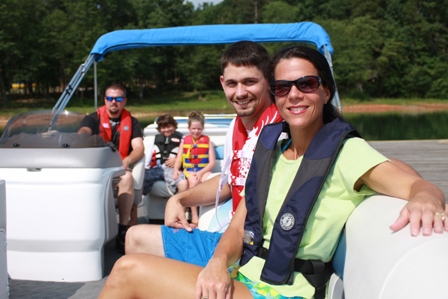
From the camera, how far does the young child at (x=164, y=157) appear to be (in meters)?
5.06

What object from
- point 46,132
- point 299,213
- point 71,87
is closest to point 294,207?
point 299,213

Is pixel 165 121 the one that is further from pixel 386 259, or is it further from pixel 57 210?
pixel 386 259

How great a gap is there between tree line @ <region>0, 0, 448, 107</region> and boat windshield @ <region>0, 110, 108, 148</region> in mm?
37571

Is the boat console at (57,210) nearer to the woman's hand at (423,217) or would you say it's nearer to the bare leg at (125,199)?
the bare leg at (125,199)

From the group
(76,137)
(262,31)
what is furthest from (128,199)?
(262,31)

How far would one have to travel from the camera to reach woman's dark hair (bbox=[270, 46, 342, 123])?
187cm

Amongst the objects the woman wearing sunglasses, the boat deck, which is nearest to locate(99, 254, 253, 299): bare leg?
the woman wearing sunglasses

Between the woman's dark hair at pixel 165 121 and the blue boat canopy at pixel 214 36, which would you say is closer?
the woman's dark hair at pixel 165 121

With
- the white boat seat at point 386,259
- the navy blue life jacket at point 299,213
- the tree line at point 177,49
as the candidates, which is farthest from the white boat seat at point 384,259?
the tree line at point 177,49

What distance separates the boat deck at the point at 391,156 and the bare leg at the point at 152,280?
5.03 ft

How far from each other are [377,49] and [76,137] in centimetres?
5117

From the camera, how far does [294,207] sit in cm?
173

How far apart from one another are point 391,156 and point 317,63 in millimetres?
7538

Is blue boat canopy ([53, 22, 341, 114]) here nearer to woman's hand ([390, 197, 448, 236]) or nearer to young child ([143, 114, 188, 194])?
young child ([143, 114, 188, 194])
